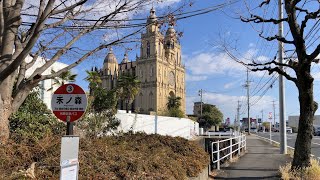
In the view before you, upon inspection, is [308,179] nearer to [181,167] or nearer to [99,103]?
[181,167]

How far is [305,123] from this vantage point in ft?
40.9

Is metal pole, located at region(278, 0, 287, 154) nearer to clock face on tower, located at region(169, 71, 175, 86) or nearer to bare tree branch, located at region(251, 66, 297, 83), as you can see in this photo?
bare tree branch, located at region(251, 66, 297, 83)

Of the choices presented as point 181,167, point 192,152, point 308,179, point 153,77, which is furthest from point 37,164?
point 153,77

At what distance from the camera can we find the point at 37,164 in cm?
698

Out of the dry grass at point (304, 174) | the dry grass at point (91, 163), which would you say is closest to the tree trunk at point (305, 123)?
the dry grass at point (304, 174)

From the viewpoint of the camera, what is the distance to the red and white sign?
5.95m

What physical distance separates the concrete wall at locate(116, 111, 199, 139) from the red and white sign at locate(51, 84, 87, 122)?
63.9ft

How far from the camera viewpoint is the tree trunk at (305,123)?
12.3 m

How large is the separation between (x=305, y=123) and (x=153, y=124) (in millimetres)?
29343

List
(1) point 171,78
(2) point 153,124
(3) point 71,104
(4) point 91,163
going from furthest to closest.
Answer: (1) point 171,78, (2) point 153,124, (4) point 91,163, (3) point 71,104

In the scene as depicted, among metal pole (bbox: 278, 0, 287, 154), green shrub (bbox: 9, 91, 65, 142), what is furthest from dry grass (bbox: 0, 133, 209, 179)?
metal pole (bbox: 278, 0, 287, 154)

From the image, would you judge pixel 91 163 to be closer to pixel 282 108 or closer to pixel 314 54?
pixel 314 54

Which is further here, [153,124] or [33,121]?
[153,124]

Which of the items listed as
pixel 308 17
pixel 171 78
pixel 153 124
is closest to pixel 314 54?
pixel 308 17
